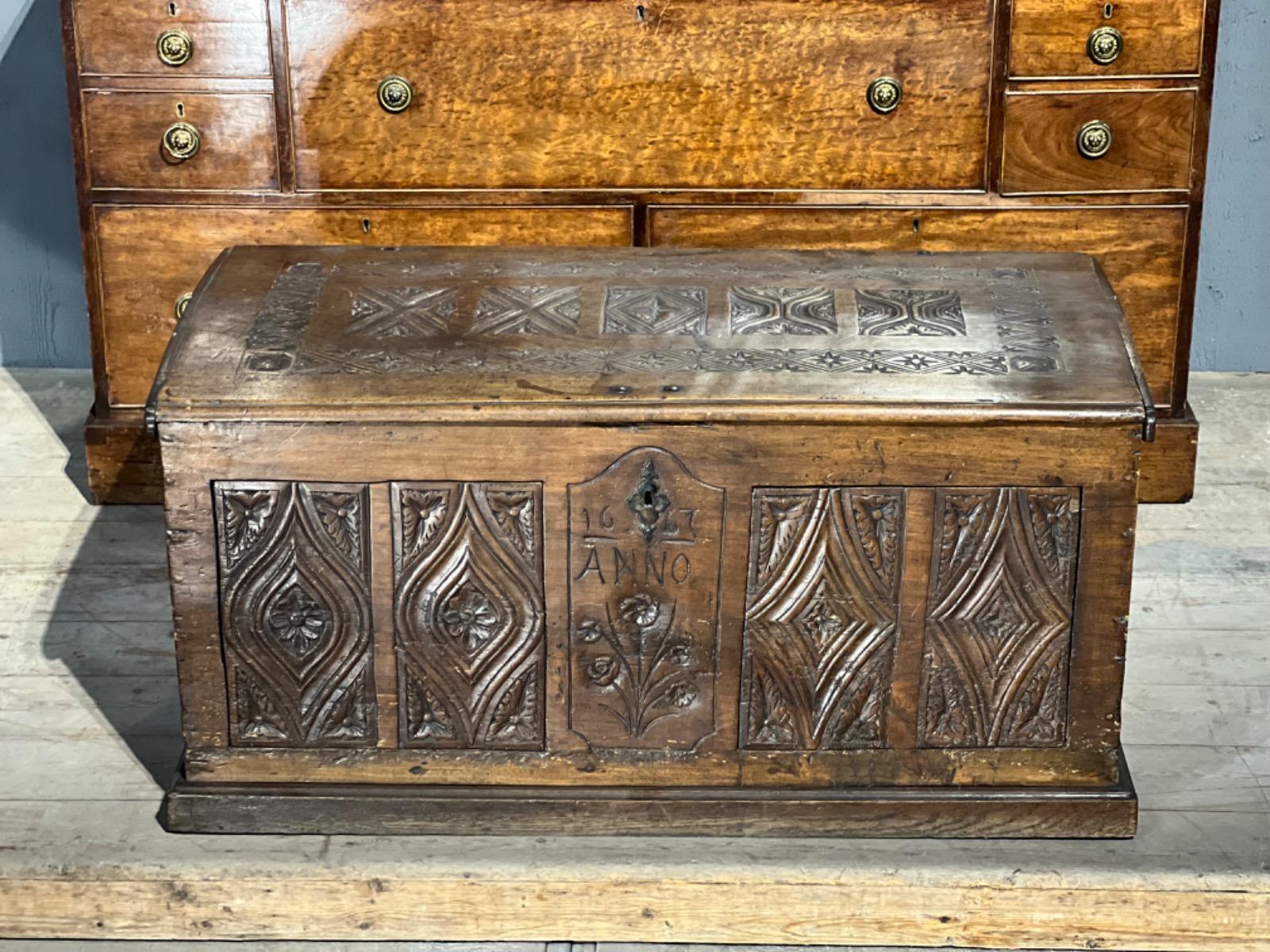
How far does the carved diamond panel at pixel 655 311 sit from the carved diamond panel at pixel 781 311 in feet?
0.15

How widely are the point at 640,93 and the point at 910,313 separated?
A: 92 centimetres

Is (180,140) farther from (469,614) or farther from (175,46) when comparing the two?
(469,614)

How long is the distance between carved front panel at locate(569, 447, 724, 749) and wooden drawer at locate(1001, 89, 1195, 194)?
1227mm

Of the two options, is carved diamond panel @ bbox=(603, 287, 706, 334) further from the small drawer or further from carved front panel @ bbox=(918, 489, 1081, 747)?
the small drawer

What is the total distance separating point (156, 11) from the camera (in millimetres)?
3105

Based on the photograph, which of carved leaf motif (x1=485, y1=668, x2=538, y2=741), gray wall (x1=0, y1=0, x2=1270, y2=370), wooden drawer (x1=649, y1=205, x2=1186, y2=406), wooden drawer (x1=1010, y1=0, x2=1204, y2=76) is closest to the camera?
carved leaf motif (x1=485, y1=668, x2=538, y2=741)

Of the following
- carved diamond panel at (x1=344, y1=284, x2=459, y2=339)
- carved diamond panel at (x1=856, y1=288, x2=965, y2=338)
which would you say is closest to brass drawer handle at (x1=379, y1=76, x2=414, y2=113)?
carved diamond panel at (x1=344, y1=284, x2=459, y2=339)

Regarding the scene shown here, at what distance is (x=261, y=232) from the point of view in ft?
10.6

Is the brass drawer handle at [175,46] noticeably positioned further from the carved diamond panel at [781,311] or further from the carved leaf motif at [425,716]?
the carved leaf motif at [425,716]

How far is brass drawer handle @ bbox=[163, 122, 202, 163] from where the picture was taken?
3.16 metres

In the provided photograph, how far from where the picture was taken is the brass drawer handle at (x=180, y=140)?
10.4 feet

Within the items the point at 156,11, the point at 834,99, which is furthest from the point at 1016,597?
the point at 156,11

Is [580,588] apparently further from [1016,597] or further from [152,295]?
[152,295]

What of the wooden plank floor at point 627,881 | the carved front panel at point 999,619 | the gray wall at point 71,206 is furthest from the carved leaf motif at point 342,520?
the gray wall at point 71,206
